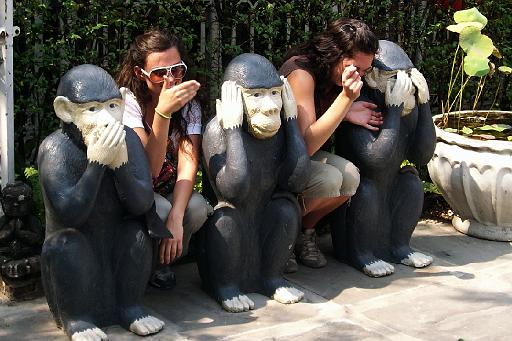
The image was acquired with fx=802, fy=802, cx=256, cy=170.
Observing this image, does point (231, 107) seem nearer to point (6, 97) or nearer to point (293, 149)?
point (293, 149)

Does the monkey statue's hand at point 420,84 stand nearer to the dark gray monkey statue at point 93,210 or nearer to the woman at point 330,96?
the woman at point 330,96

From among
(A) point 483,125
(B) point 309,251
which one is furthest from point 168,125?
(A) point 483,125

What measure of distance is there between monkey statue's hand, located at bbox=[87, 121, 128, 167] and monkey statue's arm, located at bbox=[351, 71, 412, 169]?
1547 mm

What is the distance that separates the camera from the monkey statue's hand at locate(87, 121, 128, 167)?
3398mm

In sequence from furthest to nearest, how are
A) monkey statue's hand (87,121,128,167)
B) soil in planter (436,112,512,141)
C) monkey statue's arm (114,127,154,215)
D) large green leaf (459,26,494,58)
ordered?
soil in planter (436,112,512,141)
large green leaf (459,26,494,58)
monkey statue's arm (114,127,154,215)
monkey statue's hand (87,121,128,167)

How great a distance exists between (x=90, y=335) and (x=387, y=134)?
1934 mm

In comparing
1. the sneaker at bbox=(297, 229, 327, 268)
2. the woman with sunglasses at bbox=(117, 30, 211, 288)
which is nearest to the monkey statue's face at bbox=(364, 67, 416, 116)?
the sneaker at bbox=(297, 229, 327, 268)

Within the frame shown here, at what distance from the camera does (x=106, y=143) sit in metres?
Answer: 3.39

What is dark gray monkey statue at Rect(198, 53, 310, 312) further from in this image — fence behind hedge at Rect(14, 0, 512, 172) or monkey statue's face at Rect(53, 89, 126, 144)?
monkey statue's face at Rect(53, 89, 126, 144)

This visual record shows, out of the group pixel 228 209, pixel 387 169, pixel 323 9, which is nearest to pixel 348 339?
pixel 228 209

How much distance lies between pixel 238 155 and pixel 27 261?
3.90 ft

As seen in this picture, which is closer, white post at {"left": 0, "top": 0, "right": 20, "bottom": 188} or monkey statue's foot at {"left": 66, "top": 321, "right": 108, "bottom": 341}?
monkey statue's foot at {"left": 66, "top": 321, "right": 108, "bottom": 341}

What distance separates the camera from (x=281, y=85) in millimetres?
3969

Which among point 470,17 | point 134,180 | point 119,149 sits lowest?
point 134,180
